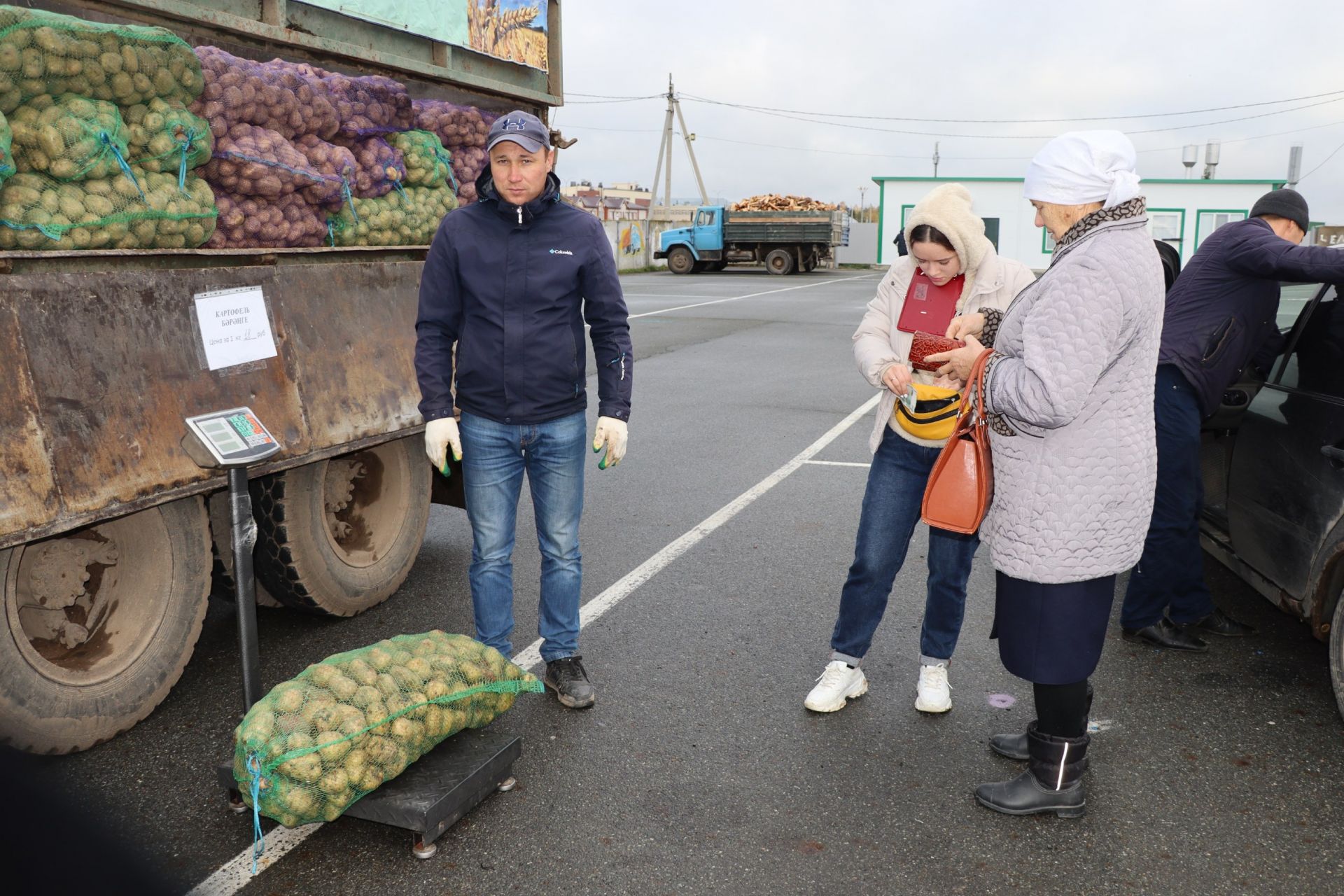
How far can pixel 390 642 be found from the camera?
131 inches

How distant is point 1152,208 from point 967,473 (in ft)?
156

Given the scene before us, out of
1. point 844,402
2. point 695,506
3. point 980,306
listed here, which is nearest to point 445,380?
point 980,306

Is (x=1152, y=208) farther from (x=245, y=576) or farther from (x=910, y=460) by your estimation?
(x=245, y=576)

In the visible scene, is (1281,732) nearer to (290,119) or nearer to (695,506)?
(695,506)

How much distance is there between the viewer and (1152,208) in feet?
148

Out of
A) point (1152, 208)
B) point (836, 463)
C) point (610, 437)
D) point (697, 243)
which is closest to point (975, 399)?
point (610, 437)

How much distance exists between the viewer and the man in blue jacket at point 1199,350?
164 inches

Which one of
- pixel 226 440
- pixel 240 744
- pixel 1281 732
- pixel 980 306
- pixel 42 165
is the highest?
pixel 42 165

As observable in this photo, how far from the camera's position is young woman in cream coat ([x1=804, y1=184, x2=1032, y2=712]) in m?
3.41

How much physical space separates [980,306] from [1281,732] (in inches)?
74.9

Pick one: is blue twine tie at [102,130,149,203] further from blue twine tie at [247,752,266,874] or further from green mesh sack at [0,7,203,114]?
blue twine tie at [247,752,266,874]

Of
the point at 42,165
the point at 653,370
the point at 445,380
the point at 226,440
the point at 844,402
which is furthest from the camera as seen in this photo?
the point at 653,370

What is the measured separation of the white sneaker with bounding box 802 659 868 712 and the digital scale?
43.0 inches

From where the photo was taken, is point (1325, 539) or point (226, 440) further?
point (1325, 539)
